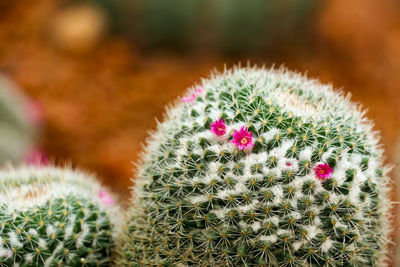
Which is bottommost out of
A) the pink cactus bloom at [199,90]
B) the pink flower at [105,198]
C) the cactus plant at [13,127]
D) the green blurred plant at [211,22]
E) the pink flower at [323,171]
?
the cactus plant at [13,127]

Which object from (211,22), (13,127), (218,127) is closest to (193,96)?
(218,127)

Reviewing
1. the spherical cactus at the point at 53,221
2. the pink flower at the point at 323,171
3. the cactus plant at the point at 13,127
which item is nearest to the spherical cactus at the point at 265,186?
the pink flower at the point at 323,171

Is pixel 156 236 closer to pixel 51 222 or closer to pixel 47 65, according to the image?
pixel 51 222

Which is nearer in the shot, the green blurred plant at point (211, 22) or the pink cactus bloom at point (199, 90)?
the pink cactus bloom at point (199, 90)

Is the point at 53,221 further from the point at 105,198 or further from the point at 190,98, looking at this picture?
the point at 190,98

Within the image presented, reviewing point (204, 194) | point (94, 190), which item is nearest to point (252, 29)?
point (94, 190)

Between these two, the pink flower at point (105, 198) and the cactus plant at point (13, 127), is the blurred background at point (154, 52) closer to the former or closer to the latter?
the cactus plant at point (13, 127)

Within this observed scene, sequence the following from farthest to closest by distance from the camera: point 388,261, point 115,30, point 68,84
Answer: point 115,30 → point 68,84 → point 388,261
